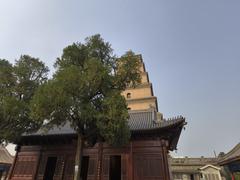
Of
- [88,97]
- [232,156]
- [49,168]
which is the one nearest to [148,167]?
[232,156]

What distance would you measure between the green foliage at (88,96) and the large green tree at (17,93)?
220cm

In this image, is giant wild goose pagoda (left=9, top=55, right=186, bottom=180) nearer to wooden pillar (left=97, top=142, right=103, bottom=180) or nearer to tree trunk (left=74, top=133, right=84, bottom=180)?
wooden pillar (left=97, top=142, right=103, bottom=180)

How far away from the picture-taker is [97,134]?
8359 millimetres

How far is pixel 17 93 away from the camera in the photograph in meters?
10.6

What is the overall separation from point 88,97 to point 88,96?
54 mm

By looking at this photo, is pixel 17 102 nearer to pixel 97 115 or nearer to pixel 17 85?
pixel 17 85

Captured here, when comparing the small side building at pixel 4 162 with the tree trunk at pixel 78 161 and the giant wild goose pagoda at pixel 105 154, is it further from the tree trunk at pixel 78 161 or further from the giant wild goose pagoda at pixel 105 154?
the tree trunk at pixel 78 161

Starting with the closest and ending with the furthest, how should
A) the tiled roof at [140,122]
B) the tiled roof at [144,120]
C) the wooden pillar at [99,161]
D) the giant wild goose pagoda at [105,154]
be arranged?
the giant wild goose pagoda at [105,154] < the wooden pillar at [99,161] < the tiled roof at [140,122] < the tiled roof at [144,120]

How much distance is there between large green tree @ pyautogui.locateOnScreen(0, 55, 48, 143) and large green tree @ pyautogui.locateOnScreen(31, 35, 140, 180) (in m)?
2.22

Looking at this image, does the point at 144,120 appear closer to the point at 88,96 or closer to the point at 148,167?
the point at 148,167

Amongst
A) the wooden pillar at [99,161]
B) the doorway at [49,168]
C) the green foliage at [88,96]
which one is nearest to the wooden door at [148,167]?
the wooden pillar at [99,161]

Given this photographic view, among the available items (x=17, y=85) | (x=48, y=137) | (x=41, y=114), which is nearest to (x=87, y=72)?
(x=41, y=114)

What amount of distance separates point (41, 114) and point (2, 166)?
1358cm

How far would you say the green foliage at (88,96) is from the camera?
736 centimetres
